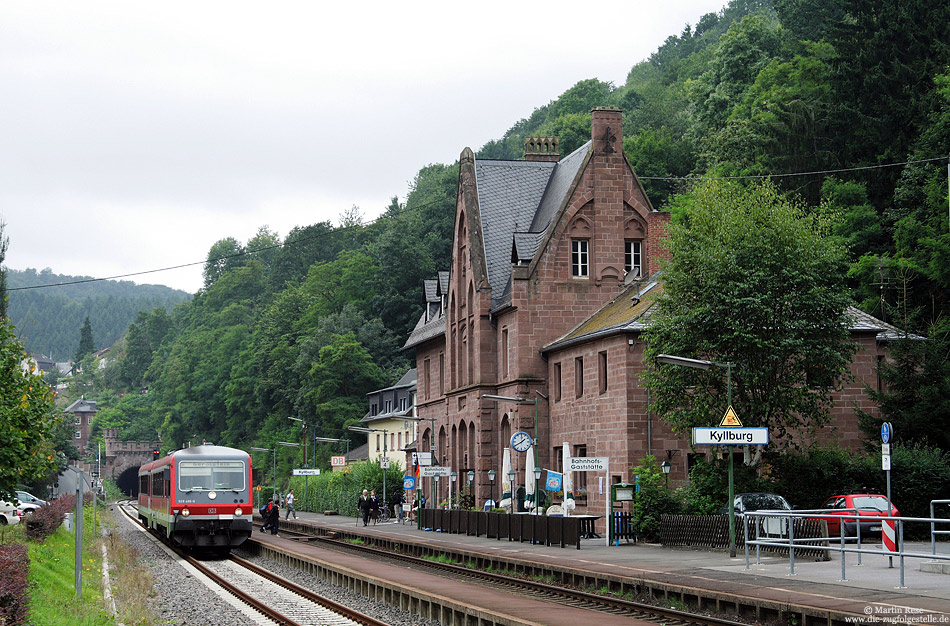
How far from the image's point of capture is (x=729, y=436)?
25391mm

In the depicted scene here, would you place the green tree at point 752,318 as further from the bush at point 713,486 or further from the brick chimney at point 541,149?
the brick chimney at point 541,149

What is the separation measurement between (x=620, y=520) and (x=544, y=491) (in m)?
9.02

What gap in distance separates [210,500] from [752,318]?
54.5 ft

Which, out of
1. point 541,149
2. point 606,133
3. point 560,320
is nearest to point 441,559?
point 560,320

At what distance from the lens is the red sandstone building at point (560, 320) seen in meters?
40.4

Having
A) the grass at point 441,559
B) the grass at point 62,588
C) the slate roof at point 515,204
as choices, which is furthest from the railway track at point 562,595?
the slate roof at point 515,204

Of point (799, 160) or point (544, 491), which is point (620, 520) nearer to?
point (544, 491)

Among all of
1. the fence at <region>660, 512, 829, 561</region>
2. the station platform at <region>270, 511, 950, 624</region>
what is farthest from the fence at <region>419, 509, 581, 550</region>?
the fence at <region>660, 512, 829, 561</region>

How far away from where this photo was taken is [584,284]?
157 ft

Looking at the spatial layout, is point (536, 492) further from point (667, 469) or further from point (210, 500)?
point (210, 500)

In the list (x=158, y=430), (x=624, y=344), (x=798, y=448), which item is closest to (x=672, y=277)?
(x=624, y=344)

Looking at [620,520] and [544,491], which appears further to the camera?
[544,491]

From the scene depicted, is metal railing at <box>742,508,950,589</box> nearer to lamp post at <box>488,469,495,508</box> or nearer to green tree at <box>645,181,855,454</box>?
green tree at <box>645,181,855,454</box>

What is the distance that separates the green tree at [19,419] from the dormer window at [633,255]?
87.5ft
